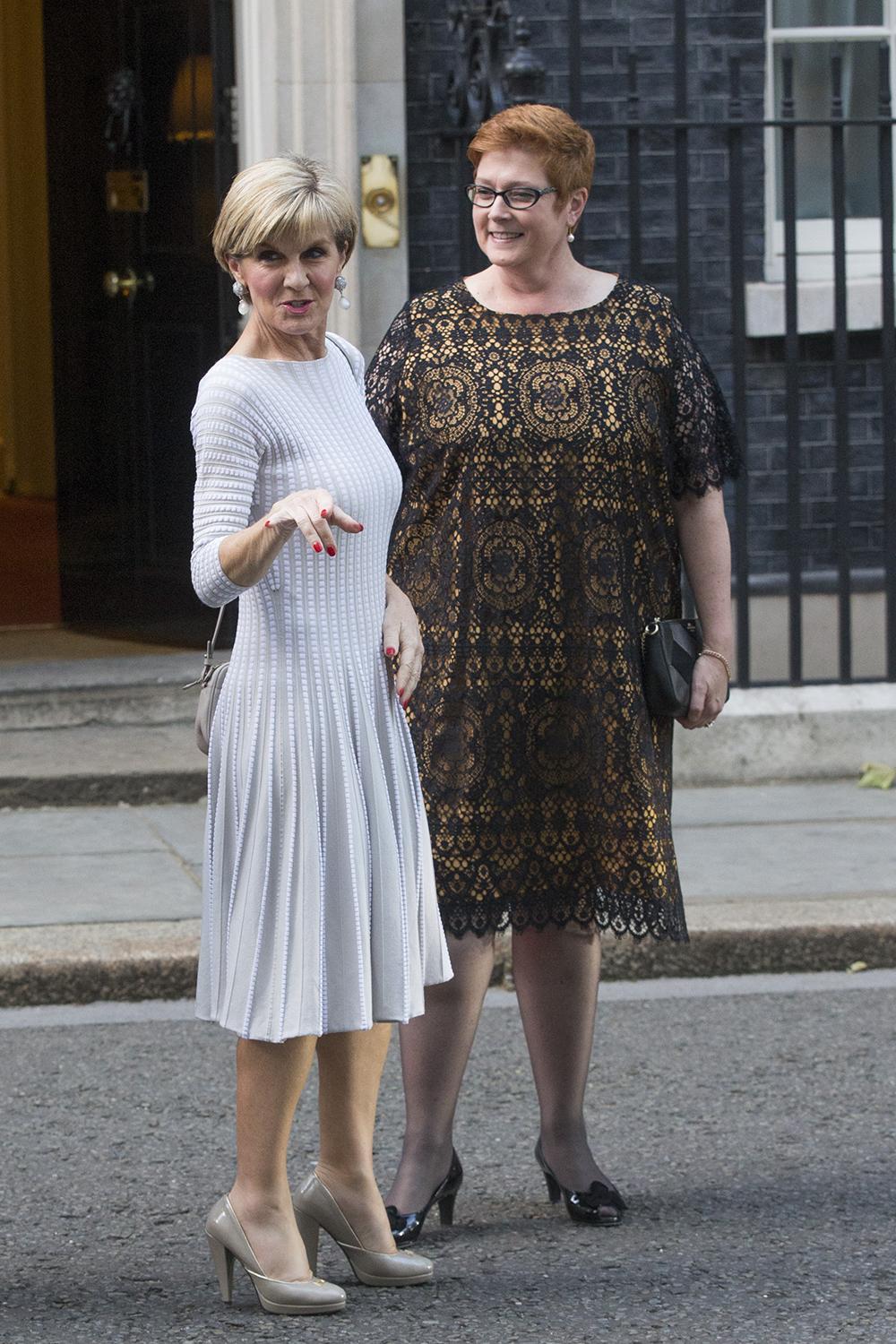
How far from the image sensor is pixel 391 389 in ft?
12.7

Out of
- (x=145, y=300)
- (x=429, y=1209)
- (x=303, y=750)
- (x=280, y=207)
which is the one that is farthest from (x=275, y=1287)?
(x=145, y=300)

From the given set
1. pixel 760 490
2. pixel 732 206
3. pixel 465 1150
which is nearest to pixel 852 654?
pixel 760 490

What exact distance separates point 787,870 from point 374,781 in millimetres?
3035

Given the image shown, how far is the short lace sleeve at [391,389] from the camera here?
3.87 meters

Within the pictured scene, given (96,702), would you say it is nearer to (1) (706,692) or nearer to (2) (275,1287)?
(1) (706,692)

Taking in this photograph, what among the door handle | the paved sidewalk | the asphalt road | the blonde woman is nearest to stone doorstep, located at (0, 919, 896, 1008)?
the paved sidewalk

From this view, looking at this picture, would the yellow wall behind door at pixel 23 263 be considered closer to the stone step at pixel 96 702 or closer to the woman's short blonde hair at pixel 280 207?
the stone step at pixel 96 702

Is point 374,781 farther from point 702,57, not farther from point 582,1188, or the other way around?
point 702,57

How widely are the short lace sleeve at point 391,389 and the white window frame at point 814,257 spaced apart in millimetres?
4784

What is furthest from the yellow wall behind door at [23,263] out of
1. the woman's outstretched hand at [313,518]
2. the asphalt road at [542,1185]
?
the woman's outstretched hand at [313,518]

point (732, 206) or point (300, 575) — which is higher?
point (732, 206)

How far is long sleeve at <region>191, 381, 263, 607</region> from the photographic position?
3.24 metres

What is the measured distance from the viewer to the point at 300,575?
334 centimetres

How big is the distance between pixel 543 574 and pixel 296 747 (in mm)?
686
